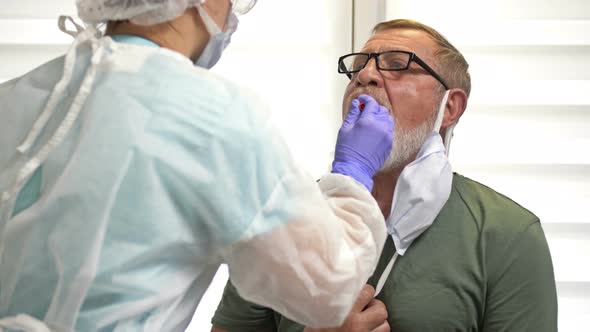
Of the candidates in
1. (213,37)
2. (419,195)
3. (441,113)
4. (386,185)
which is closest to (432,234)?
(419,195)

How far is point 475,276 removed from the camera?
5.02ft

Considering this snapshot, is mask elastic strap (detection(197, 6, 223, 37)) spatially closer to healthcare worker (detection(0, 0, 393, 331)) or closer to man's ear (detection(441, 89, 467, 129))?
healthcare worker (detection(0, 0, 393, 331))

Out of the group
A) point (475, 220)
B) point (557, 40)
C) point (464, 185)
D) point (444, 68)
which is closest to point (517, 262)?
point (475, 220)

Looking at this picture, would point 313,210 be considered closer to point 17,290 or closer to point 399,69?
point 17,290

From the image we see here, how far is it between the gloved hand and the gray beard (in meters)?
0.15

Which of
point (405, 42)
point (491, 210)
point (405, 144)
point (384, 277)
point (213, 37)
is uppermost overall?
point (213, 37)

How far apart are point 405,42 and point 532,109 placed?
2.39 feet

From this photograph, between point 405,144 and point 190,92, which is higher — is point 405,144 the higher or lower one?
the lower one

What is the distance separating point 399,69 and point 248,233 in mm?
834

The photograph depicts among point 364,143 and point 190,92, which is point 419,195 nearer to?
point 364,143

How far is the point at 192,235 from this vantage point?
102 cm

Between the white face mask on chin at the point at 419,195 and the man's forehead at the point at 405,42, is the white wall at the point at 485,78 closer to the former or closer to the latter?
the man's forehead at the point at 405,42

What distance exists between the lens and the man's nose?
1.70 meters

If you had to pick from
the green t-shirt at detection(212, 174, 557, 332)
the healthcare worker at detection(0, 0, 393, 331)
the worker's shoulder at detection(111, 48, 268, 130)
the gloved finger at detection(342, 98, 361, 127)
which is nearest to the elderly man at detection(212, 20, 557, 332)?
the green t-shirt at detection(212, 174, 557, 332)
